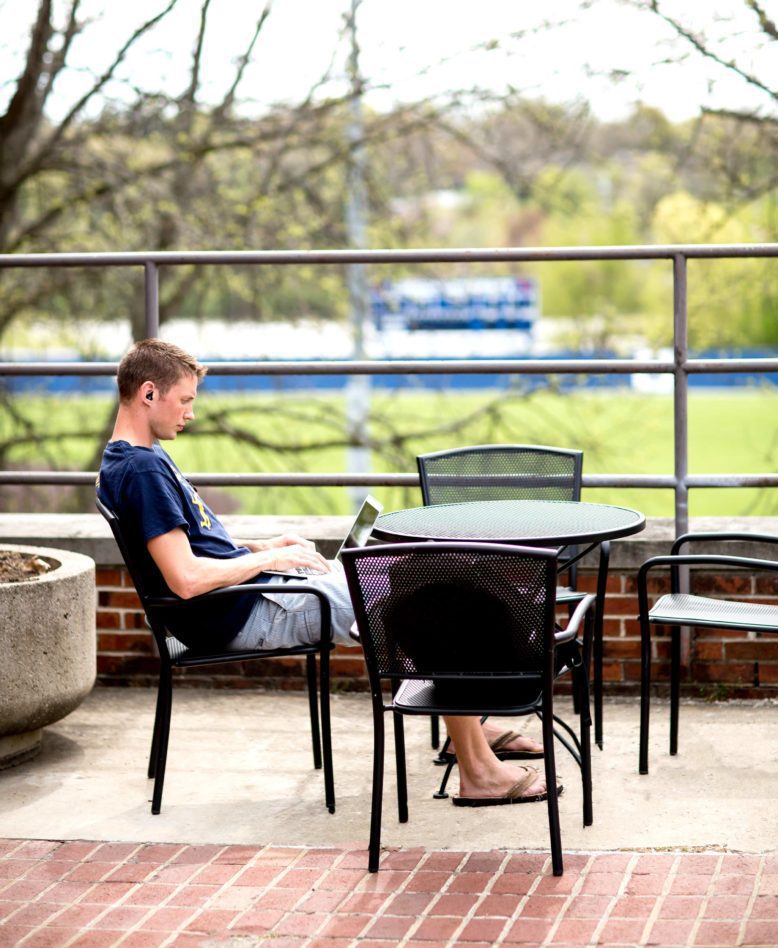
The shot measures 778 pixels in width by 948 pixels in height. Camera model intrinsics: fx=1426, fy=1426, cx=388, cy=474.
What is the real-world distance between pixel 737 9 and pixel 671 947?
5792mm

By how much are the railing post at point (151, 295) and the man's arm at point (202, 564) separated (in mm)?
1675

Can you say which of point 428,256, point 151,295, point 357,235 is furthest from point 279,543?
point 357,235

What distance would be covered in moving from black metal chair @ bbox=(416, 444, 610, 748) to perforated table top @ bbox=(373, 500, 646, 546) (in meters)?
0.20

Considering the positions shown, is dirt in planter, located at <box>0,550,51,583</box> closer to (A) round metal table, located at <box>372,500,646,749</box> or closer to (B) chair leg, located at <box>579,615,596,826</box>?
(A) round metal table, located at <box>372,500,646,749</box>

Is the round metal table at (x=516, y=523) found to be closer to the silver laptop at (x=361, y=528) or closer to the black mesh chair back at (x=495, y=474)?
the silver laptop at (x=361, y=528)

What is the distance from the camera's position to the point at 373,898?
3.65 meters

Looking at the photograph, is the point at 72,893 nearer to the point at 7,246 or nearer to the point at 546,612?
the point at 546,612

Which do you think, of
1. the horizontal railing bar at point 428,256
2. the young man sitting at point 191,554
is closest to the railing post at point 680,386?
the horizontal railing bar at point 428,256

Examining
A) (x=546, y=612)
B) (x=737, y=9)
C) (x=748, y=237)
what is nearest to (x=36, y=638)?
(x=546, y=612)

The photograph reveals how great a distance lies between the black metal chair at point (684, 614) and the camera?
4375 millimetres

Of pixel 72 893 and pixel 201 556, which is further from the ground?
pixel 201 556

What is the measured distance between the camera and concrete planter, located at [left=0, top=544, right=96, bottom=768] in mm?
4676

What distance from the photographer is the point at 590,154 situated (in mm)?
14117

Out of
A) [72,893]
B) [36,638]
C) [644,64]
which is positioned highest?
[644,64]
